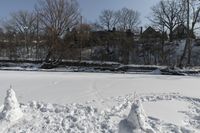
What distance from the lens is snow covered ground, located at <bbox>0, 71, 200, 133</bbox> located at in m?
8.15

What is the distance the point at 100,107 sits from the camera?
9914mm

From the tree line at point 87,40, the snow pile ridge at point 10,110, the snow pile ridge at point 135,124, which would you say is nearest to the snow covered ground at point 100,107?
the snow pile ridge at point 135,124

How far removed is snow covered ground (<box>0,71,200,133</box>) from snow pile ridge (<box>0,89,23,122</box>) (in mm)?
135

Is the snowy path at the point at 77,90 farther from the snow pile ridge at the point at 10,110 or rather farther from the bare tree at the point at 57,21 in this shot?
the bare tree at the point at 57,21

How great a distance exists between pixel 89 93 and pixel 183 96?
3.66m

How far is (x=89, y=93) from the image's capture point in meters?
12.1

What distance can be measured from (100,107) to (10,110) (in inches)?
109

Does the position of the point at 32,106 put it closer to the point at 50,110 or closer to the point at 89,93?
the point at 50,110

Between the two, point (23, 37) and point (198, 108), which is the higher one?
point (23, 37)

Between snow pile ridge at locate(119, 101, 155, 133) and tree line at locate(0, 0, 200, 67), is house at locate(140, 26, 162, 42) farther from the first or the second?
snow pile ridge at locate(119, 101, 155, 133)

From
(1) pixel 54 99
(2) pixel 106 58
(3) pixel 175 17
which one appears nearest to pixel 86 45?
(2) pixel 106 58

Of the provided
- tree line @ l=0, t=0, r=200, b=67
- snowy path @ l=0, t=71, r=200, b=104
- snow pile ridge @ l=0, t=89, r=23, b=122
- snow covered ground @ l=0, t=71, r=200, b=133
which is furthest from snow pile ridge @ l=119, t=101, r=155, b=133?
tree line @ l=0, t=0, r=200, b=67

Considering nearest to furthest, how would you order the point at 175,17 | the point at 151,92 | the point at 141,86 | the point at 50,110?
1. the point at 50,110
2. the point at 151,92
3. the point at 141,86
4. the point at 175,17

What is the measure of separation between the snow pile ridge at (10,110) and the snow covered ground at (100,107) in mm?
135
